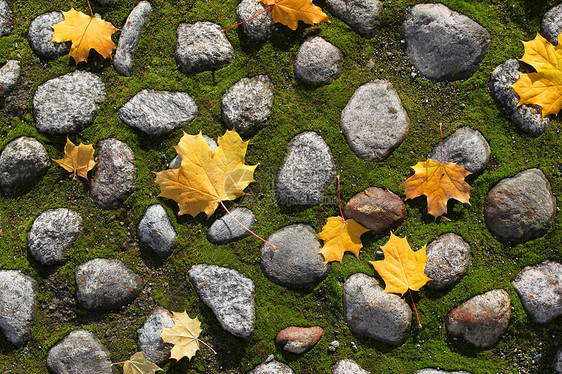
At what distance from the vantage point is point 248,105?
3.01 meters

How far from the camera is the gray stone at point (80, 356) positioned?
2.96m

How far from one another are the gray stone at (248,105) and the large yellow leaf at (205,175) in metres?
0.18

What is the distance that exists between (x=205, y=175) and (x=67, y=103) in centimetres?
126

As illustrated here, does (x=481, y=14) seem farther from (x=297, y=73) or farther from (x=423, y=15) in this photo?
(x=297, y=73)

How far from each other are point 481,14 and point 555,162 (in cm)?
121

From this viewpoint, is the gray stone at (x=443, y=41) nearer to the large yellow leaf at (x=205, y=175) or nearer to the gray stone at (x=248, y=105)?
the gray stone at (x=248, y=105)

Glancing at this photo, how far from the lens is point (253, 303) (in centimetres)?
296

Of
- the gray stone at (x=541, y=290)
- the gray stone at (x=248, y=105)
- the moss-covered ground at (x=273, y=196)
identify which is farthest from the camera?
the gray stone at (x=248, y=105)

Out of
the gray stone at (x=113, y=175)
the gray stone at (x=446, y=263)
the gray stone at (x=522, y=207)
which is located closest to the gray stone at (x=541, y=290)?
the gray stone at (x=522, y=207)

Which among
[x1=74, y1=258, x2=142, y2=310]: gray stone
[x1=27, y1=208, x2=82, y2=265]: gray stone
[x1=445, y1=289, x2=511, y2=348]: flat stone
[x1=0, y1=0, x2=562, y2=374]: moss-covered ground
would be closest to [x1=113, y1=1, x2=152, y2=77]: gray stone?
[x1=0, y1=0, x2=562, y2=374]: moss-covered ground

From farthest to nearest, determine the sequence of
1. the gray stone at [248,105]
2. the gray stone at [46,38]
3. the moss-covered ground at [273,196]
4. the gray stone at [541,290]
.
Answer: the gray stone at [46,38], the gray stone at [248,105], the moss-covered ground at [273,196], the gray stone at [541,290]

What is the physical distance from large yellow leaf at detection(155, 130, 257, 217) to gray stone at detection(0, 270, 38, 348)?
128 cm

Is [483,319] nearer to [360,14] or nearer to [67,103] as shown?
[360,14]

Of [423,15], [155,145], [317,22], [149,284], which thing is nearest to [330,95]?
[317,22]
